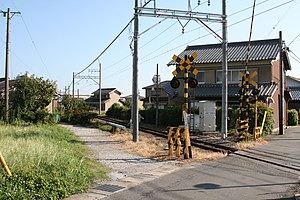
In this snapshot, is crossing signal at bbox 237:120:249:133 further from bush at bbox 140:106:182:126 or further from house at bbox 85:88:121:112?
house at bbox 85:88:121:112

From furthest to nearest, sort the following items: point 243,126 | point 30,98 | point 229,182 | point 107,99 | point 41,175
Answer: point 107,99, point 30,98, point 243,126, point 229,182, point 41,175

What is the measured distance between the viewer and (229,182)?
6.88 metres

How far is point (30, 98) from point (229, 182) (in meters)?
17.3

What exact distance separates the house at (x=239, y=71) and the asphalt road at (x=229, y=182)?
471 inches

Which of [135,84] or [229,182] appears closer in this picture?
[229,182]

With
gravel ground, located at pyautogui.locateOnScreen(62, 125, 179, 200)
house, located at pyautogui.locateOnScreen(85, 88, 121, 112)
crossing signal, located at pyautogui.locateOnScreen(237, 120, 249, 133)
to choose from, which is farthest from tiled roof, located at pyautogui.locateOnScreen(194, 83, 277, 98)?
house, located at pyautogui.locateOnScreen(85, 88, 121, 112)

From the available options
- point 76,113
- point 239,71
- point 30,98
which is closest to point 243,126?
point 239,71

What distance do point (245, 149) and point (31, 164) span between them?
751 centimetres

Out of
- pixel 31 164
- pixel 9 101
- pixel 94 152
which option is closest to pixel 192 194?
pixel 31 164

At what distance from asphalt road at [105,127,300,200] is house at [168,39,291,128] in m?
12.0

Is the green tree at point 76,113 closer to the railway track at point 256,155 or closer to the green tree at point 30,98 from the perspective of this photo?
the green tree at point 30,98

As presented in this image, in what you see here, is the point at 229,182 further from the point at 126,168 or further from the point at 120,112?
the point at 120,112

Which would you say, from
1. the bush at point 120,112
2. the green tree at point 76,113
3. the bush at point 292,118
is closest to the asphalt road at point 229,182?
the bush at point 292,118

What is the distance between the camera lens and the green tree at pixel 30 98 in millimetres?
21297
